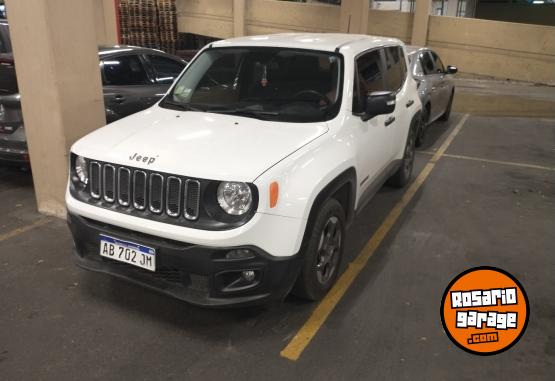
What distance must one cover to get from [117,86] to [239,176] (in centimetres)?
388

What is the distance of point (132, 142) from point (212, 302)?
1.16 m

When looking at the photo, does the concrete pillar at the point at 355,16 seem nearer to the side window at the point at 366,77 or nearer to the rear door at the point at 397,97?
the rear door at the point at 397,97

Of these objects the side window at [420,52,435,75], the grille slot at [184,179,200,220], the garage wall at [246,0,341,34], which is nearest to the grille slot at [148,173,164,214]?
the grille slot at [184,179,200,220]

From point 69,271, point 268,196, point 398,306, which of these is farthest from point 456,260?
point 69,271

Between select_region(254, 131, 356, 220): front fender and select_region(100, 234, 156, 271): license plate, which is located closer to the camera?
select_region(254, 131, 356, 220): front fender

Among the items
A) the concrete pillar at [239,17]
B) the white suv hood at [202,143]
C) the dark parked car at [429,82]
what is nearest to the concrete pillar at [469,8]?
the concrete pillar at [239,17]

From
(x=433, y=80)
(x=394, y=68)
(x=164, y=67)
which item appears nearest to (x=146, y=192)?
(x=394, y=68)

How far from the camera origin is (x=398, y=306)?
3398 mm

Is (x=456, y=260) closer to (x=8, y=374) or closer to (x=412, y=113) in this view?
(x=412, y=113)

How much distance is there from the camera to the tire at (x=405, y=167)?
18.2 ft

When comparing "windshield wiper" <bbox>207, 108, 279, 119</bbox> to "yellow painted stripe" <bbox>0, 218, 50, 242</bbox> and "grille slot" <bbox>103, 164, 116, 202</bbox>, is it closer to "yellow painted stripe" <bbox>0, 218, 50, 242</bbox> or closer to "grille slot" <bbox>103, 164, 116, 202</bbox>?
"grille slot" <bbox>103, 164, 116, 202</bbox>

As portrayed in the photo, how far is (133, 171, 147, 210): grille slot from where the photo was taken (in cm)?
284

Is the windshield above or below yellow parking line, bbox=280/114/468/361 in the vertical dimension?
above

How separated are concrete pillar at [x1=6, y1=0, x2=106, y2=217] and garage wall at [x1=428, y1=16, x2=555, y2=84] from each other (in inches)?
586
